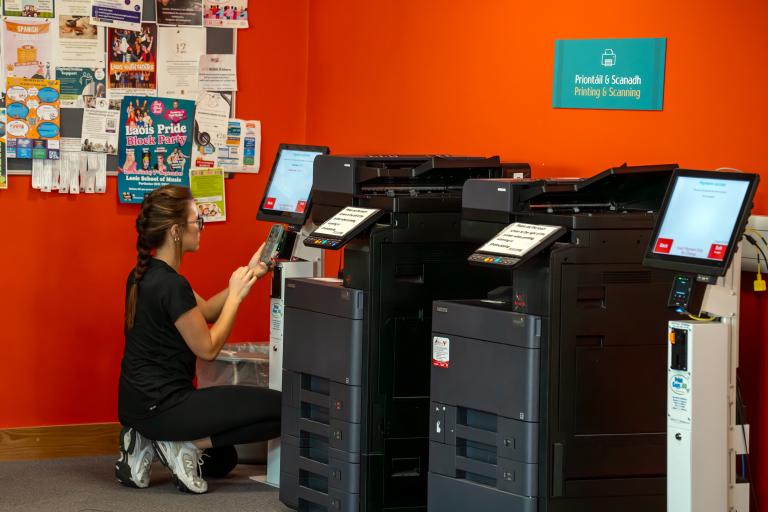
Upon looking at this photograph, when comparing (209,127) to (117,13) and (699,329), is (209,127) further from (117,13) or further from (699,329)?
(699,329)

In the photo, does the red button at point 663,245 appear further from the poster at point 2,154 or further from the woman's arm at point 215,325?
the poster at point 2,154

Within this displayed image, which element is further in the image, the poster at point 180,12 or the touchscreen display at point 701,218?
the poster at point 180,12

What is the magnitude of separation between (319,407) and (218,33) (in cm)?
196

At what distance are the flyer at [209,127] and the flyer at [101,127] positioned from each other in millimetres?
361

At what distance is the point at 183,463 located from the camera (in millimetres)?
4590

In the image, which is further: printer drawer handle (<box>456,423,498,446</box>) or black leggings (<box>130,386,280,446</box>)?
black leggings (<box>130,386,280,446</box>)

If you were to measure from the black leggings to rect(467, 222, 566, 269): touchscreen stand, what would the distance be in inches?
60.3

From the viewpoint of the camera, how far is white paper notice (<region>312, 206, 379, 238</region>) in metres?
3.89

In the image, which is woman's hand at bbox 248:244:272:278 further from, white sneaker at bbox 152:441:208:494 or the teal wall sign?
the teal wall sign

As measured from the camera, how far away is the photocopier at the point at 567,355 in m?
3.34

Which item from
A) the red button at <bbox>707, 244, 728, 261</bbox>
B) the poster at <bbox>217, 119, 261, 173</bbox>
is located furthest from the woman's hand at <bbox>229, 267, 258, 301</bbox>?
the red button at <bbox>707, 244, 728, 261</bbox>

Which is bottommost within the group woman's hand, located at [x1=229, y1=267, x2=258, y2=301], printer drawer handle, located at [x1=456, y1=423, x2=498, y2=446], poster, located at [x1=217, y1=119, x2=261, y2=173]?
printer drawer handle, located at [x1=456, y1=423, x2=498, y2=446]

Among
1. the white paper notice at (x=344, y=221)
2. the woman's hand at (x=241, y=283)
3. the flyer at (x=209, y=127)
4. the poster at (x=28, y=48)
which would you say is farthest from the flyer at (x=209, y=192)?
the white paper notice at (x=344, y=221)

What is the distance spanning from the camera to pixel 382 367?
3.98 m
